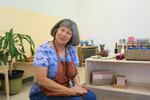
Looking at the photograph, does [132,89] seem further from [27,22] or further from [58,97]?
[27,22]

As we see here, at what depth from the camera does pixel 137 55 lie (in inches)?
76.5

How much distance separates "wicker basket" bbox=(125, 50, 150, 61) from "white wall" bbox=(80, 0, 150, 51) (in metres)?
3.64

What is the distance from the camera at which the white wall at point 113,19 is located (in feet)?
17.5

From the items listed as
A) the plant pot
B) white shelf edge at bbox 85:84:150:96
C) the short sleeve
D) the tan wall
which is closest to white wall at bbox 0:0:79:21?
the tan wall

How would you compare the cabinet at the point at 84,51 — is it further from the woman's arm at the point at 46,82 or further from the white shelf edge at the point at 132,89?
the woman's arm at the point at 46,82

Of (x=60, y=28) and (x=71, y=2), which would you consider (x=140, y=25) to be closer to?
(x=71, y=2)

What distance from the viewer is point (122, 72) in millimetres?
2299

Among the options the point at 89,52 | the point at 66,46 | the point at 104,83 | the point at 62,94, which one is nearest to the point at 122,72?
the point at 104,83

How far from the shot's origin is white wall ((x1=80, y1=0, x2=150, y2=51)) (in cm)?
533

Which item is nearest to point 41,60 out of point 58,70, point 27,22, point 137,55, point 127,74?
point 58,70

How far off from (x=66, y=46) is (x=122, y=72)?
0.93 meters

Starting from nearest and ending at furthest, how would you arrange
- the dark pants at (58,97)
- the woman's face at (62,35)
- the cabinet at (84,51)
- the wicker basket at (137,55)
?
1. the dark pants at (58,97)
2. the woman's face at (62,35)
3. the wicker basket at (137,55)
4. the cabinet at (84,51)

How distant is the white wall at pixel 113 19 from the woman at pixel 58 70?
4.14 meters

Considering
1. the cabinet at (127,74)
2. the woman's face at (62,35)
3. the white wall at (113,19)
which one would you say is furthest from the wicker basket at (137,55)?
the white wall at (113,19)
